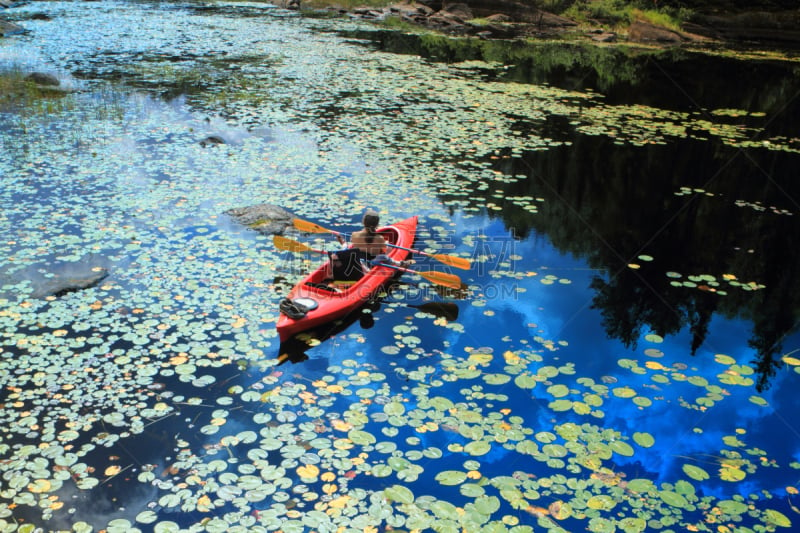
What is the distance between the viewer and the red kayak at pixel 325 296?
5.43m

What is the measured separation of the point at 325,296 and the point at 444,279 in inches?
51.9

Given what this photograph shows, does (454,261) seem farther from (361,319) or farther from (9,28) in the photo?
(9,28)

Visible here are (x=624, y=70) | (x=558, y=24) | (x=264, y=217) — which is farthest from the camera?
(x=558, y=24)

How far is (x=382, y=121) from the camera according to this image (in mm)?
12445

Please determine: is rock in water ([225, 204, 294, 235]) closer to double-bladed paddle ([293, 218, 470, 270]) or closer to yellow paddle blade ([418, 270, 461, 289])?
double-bladed paddle ([293, 218, 470, 270])

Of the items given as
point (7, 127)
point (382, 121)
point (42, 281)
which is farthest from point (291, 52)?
point (42, 281)

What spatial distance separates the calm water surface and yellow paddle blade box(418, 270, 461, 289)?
166 millimetres

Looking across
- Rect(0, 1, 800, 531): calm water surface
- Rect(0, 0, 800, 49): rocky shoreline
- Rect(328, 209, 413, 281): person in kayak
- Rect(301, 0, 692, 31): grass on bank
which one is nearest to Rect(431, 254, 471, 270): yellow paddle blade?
Rect(0, 1, 800, 531): calm water surface

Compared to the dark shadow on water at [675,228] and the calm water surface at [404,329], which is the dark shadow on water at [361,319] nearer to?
the calm water surface at [404,329]

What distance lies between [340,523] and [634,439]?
91.1 inches

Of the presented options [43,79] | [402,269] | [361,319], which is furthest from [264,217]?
[43,79]

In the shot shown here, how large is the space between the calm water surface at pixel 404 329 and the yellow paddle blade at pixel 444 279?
17cm

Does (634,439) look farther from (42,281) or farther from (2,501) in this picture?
(42,281)

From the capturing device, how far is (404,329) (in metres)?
5.79
